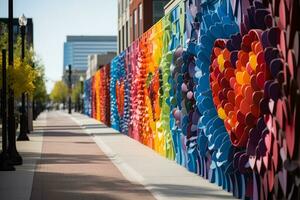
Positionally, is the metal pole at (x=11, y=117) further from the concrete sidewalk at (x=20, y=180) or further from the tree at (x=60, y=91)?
the tree at (x=60, y=91)

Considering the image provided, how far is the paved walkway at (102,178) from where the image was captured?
36.8ft

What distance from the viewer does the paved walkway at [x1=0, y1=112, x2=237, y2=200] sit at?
11.2 m

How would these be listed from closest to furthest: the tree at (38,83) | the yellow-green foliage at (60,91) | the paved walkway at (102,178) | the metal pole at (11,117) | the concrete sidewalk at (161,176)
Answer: the concrete sidewalk at (161,176) → the paved walkway at (102,178) → the metal pole at (11,117) → the tree at (38,83) → the yellow-green foliage at (60,91)

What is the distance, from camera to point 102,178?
45.0 ft

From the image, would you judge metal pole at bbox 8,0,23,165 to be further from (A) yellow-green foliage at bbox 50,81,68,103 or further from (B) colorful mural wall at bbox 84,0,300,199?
(A) yellow-green foliage at bbox 50,81,68,103

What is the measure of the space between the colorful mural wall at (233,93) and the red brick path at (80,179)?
1776mm

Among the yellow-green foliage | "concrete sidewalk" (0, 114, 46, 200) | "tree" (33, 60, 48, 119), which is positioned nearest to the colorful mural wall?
"concrete sidewalk" (0, 114, 46, 200)

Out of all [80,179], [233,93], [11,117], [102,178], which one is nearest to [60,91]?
[11,117]

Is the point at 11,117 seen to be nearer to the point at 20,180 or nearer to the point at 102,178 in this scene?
the point at 20,180

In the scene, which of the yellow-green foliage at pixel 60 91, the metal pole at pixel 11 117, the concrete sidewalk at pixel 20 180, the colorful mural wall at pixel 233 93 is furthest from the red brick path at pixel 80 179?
the yellow-green foliage at pixel 60 91

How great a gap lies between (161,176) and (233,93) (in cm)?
394

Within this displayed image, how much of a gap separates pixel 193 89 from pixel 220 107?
2.81m

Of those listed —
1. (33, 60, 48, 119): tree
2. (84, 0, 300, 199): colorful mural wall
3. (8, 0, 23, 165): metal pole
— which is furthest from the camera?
(33, 60, 48, 119): tree

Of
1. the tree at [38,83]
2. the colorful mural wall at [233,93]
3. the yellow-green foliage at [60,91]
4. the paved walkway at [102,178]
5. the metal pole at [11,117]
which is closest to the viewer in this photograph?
the colorful mural wall at [233,93]
